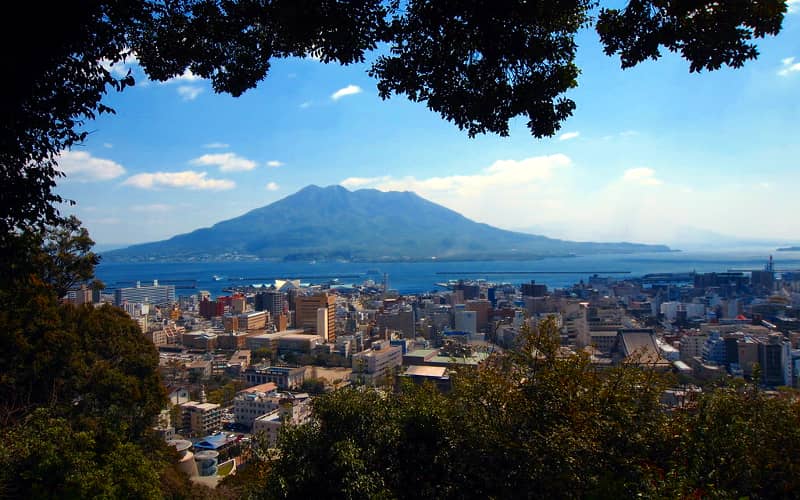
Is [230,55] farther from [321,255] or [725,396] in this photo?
[321,255]

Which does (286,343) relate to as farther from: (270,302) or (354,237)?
(354,237)

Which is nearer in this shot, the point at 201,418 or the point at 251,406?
the point at 201,418

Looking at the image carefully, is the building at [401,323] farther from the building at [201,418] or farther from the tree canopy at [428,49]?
the tree canopy at [428,49]

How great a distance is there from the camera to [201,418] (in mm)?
10719


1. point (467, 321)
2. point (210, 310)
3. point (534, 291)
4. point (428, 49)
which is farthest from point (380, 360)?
point (210, 310)

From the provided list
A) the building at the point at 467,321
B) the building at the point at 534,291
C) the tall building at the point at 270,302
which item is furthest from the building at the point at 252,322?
the building at the point at 534,291

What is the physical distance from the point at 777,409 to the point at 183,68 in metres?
3.36

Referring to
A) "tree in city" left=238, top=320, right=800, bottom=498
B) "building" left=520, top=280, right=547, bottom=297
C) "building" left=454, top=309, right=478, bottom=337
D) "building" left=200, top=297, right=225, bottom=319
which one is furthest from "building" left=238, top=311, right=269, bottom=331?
"tree in city" left=238, top=320, right=800, bottom=498

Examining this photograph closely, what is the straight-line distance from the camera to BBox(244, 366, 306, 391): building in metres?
14.1

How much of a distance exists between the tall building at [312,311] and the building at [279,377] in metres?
8.63

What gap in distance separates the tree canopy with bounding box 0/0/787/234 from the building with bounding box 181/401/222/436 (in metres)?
9.87

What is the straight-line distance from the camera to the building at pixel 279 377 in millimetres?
14124

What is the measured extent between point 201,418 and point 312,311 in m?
14.7

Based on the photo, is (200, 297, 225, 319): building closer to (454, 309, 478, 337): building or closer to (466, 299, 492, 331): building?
(466, 299, 492, 331): building
